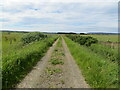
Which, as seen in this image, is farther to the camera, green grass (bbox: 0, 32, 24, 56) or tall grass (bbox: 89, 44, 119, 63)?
green grass (bbox: 0, 32, 24, 56)

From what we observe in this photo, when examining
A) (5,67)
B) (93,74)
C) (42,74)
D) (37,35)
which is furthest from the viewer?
(37,35)

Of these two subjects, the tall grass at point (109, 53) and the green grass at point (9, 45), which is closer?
the tall grass at point (109, 53)

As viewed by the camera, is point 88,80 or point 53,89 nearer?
point 53,89

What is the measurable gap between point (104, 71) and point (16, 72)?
4.09m

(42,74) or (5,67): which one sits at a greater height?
(5,67)

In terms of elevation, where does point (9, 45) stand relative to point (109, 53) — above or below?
above

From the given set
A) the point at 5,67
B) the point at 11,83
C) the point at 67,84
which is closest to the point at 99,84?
the point at 67,84

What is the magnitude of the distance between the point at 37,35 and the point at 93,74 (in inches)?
1236

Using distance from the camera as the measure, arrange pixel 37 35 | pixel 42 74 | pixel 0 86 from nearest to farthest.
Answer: pixel 0 86
pixel 42 74
pixel 37 35

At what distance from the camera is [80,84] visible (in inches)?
235

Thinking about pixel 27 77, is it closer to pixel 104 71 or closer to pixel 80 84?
pixel 80 84

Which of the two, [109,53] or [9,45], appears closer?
[109,53]

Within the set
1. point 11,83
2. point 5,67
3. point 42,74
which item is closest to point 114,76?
point 42,74

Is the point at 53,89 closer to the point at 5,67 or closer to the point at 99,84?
the point at 99,84
